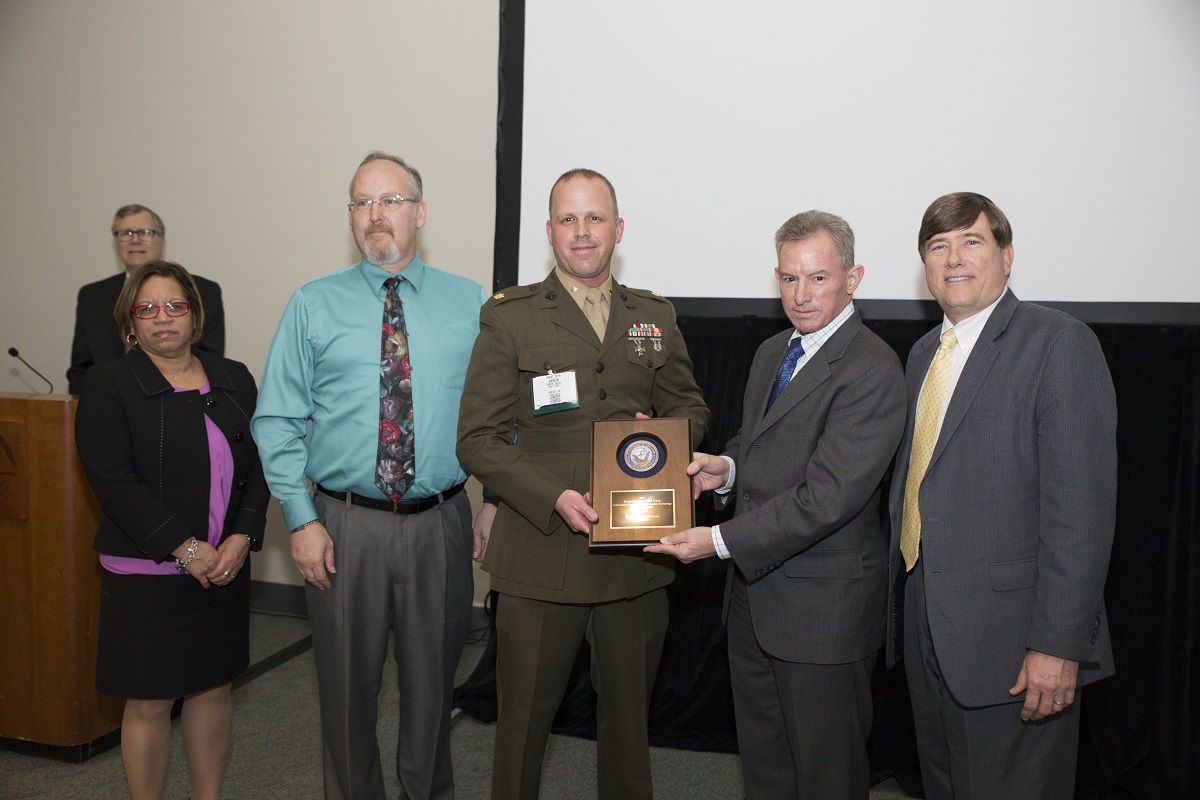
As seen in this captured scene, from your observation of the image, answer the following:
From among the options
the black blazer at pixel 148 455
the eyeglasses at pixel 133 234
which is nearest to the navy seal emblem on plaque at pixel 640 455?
the black blazer at pixel 148 455

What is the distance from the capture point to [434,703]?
2.60 meters

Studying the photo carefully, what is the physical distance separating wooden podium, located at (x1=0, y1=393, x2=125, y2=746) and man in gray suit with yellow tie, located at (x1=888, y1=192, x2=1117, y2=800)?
9.73 feet

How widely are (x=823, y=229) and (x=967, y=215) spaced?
325 millimetres

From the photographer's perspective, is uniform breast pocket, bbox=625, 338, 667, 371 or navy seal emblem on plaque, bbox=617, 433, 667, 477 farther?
uniform breast pocket, bbox=625, 338, 667, 371

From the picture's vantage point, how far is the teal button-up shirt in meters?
2.50

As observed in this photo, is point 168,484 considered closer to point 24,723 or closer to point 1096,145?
point 24,723

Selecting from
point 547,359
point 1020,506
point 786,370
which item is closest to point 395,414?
point 547,359

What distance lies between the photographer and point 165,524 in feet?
8.20

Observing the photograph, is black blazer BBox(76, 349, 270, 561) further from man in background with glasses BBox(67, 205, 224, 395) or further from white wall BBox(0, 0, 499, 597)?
white wall BBox(0, 0, 499, 597)

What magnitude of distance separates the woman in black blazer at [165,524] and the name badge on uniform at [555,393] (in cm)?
100

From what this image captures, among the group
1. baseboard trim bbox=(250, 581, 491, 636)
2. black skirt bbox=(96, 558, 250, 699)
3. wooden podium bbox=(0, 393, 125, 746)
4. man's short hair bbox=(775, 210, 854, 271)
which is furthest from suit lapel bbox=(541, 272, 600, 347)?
baseboard trim bbox=(250, 581, 491, 636)

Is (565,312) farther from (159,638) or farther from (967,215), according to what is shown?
(159,638)

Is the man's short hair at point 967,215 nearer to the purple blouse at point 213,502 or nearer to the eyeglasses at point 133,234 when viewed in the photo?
the purple blouse at point 213,502

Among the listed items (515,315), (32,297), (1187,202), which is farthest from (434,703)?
(32,297)
